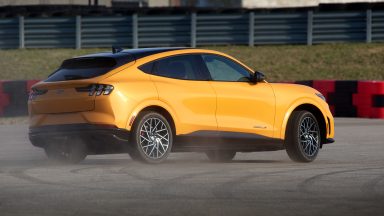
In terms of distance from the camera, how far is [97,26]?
3541 centimetres

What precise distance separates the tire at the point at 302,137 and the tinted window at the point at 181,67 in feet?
4.25

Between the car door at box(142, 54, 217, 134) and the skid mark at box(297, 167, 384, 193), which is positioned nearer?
the skid mark at box(297, 167, 384, 193)

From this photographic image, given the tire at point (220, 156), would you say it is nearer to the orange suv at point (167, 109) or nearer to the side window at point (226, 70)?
the orange suv at point (167, 109)

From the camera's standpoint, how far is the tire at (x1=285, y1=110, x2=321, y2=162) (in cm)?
1368

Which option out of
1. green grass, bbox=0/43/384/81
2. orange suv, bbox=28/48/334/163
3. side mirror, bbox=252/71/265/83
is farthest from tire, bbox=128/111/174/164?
green grass, bbox=0/43/384/81

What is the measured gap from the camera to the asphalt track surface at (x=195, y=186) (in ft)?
29.3

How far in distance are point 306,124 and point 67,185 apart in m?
4.22


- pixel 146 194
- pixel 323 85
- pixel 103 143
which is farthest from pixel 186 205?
pixel 323 85

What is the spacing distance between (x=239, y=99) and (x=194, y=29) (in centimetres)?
2161

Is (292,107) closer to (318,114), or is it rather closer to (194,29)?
(318,114)

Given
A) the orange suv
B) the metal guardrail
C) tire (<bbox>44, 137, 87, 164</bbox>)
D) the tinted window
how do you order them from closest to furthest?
1. the orange suv
2. tire (<bbox>44, 137, 87, 164</bbox>)
3. the tinted window
4. the metal guardrail

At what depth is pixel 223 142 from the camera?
13234 millimetres

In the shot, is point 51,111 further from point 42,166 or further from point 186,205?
point 186,205

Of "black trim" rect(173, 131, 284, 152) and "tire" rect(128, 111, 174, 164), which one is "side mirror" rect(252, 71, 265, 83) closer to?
"black trim" rect(173, 131, 284, 152)
